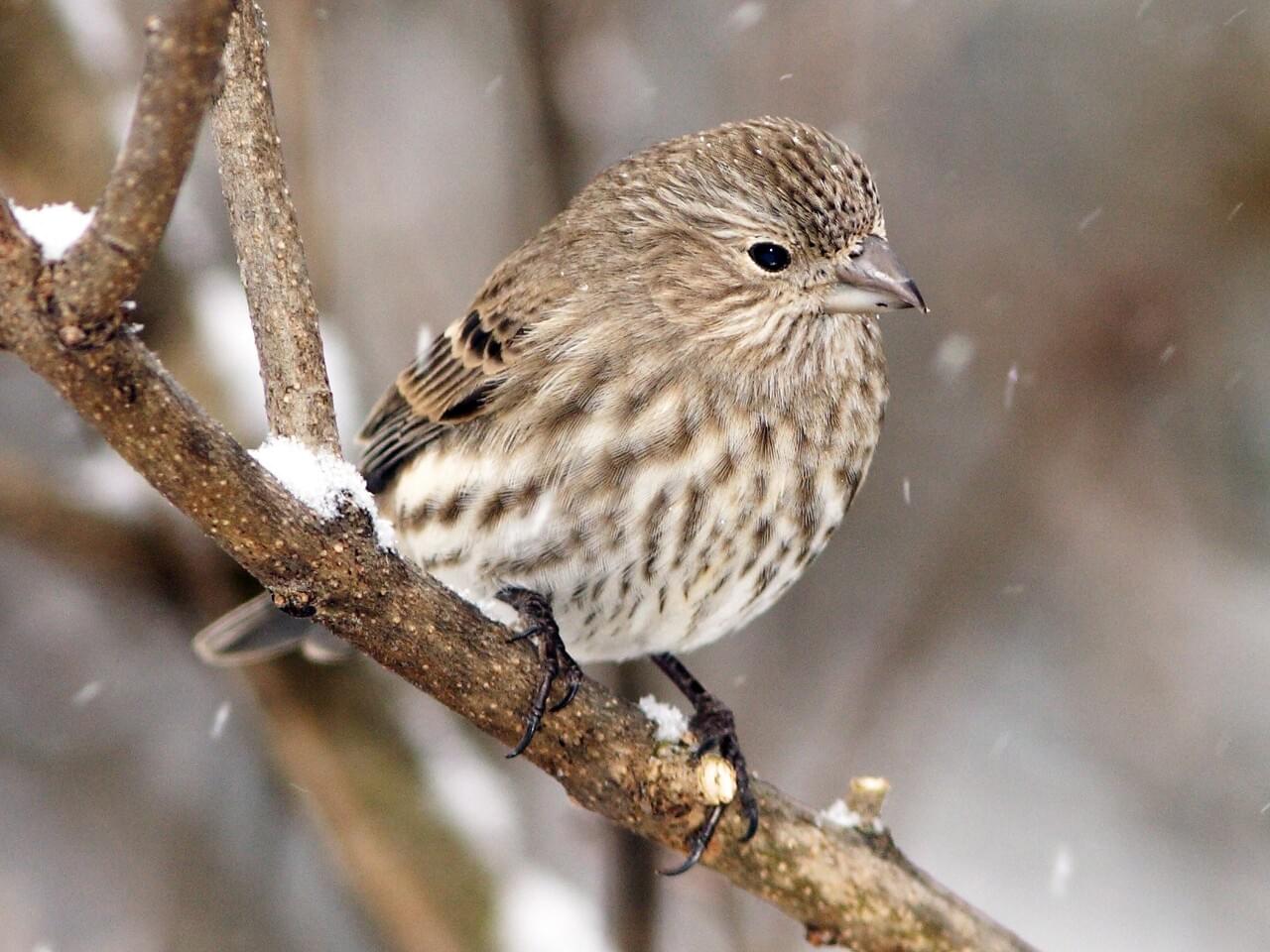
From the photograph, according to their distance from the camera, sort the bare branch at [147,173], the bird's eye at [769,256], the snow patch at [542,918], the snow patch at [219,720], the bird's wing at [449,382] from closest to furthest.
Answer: the bare branch at [147,173] → the bird's eye at [769,256] → the bird's wing at [449,382] → the snow patch at [542,918] → the snow patch at [219,720]

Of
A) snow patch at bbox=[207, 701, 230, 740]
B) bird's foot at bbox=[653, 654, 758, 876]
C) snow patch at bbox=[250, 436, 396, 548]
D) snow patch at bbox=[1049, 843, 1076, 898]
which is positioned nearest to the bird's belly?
bird's foot at bbox=[653, 654, 758, 876]

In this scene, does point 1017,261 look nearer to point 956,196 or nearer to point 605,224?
point 956,196

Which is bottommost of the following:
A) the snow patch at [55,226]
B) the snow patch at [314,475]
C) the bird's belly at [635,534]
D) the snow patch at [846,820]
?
the snow patch at [55,226]

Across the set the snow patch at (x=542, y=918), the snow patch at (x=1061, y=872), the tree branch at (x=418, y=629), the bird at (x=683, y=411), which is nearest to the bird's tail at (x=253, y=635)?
the bird at (x=683, y=411)

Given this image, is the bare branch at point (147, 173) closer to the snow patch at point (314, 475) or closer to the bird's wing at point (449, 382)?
the snow patch at point (314, 475)

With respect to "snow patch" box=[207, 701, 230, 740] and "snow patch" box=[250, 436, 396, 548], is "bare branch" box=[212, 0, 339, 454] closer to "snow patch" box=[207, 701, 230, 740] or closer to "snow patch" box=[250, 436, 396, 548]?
"snow patch" box=[250, 436, 396, 548]

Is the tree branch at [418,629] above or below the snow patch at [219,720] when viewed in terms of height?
below

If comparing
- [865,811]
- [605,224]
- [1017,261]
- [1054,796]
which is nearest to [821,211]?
[605,224]

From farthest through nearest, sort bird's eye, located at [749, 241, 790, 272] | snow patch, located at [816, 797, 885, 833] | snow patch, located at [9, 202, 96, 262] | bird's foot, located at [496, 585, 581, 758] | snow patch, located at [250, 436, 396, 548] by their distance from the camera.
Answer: bird's eye, located at [749, 241, 790, 272] → snow patch, located at [816, 797, 885, 833] → bird's foot, located at [496, 585, 581, 758] → snow patch, located at [250, 436, 396, 548] → snow patch, located at [9, 202, 96, 262]
